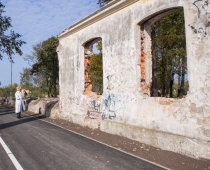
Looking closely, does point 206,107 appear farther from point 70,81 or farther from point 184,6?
point 70,81

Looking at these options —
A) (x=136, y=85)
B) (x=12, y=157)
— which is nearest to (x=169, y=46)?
(x=136, y=85)

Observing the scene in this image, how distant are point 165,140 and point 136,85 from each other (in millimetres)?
2272

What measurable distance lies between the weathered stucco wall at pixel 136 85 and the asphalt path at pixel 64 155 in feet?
4.45

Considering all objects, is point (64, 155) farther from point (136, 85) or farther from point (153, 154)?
point (136, 85)

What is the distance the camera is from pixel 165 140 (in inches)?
273

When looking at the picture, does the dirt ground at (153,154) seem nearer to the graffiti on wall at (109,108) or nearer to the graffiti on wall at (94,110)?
the graffiti on wall at (109,108)

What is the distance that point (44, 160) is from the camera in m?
5.80

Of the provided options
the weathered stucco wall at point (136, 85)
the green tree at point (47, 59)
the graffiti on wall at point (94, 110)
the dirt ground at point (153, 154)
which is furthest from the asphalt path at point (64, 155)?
the green tree at point (47, 59)

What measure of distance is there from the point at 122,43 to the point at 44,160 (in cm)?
516

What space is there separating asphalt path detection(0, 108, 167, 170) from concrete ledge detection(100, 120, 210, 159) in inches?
47.6

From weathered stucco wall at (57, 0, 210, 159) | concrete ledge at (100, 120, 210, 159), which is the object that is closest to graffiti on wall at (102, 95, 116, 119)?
weathered stucco wall at (57, 0, 210, 159)

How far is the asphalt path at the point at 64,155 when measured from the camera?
5395 millimetres

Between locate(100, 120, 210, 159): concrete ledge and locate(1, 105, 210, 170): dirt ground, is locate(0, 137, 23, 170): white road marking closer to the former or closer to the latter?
locate(1, 105, 210, 170): dirt ground

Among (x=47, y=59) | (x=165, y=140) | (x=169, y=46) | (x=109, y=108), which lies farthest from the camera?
(x=47, y=59)
